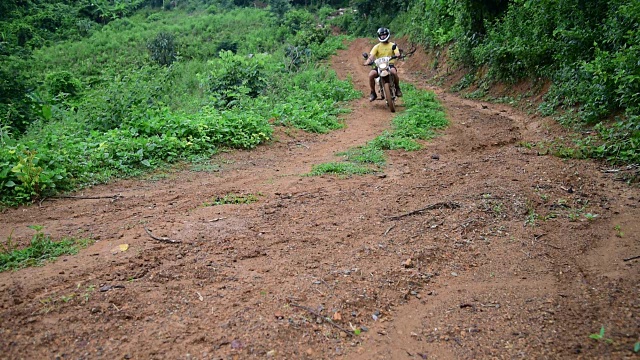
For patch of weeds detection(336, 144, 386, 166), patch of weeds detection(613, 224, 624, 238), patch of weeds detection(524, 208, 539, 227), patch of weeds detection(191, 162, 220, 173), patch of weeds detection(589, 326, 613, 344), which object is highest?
patch of weeds detection(191, 162, 220, 173)

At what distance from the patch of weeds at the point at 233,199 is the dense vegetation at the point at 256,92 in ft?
6.26

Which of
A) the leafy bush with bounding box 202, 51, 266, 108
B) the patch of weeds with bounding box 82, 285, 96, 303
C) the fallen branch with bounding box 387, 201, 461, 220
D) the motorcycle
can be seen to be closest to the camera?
the patch of weeds with bounding box 82, 285, 96, 303

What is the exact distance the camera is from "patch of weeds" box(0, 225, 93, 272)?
12.5 ft

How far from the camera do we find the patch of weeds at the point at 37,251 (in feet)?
12.5

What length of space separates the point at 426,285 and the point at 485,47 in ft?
35.4

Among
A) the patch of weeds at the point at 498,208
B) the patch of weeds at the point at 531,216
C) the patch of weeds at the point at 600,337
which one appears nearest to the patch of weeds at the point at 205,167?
the patch of weeds at the point at 498,208

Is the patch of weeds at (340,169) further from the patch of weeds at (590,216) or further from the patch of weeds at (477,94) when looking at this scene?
the patch of weeds at (477,94)

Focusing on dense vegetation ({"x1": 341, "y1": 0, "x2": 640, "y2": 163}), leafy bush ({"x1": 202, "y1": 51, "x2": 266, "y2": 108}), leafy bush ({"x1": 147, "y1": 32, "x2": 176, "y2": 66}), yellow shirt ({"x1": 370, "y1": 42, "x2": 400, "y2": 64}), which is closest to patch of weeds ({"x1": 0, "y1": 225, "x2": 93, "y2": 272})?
dense vegetation ({"x1": 341, "y1": 0, "x2": 640, "y2": 163})

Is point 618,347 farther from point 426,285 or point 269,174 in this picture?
point 269,174

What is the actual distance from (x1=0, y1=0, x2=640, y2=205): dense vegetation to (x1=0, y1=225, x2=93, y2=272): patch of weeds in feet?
5.32

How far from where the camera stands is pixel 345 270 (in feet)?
12.1

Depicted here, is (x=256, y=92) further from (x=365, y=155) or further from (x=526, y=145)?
(x=526, y=145)

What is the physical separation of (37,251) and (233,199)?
2.02 m

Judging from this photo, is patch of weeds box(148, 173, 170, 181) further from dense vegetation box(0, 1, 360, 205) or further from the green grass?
the green grass
